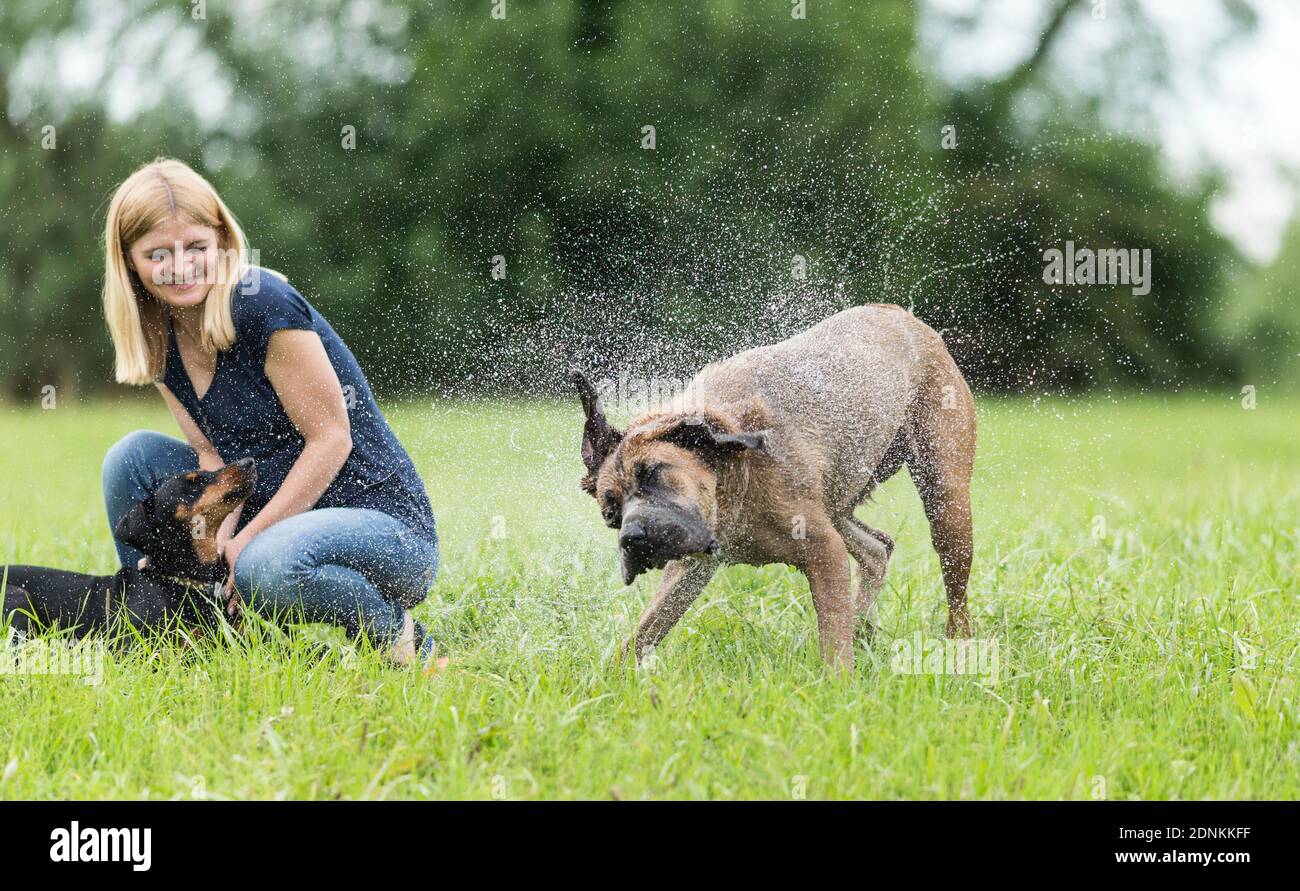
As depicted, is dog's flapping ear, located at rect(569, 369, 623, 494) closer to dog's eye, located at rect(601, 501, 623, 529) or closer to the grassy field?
dog's eye, located at rect(601, 501, 623, 529)

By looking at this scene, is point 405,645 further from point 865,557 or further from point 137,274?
point 865,557

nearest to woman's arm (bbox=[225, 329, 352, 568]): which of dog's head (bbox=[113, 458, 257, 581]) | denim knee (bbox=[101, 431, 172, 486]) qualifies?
dog's head (bbox=[113, 458, 257, 581])

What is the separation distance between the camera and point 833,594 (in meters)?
3.87

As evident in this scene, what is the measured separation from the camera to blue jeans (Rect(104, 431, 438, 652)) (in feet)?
13.0

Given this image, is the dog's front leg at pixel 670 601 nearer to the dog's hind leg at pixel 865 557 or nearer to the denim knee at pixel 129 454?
the dog's hind leg at pixel 865 557

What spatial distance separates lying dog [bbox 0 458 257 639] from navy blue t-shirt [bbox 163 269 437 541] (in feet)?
0.38

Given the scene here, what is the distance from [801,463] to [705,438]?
43cm

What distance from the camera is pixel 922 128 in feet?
51.0

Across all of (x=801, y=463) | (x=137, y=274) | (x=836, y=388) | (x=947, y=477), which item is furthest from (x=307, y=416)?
(x=947, y=477)

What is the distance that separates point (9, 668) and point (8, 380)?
597 inches

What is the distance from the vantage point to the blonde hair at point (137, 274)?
4.15 m

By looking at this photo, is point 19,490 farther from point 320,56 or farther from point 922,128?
point 922,128

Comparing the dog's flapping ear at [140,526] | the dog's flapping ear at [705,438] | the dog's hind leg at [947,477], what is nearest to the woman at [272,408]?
the dog's flapping ear at [140,526]

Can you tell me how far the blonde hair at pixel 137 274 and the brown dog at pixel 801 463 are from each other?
142cm
